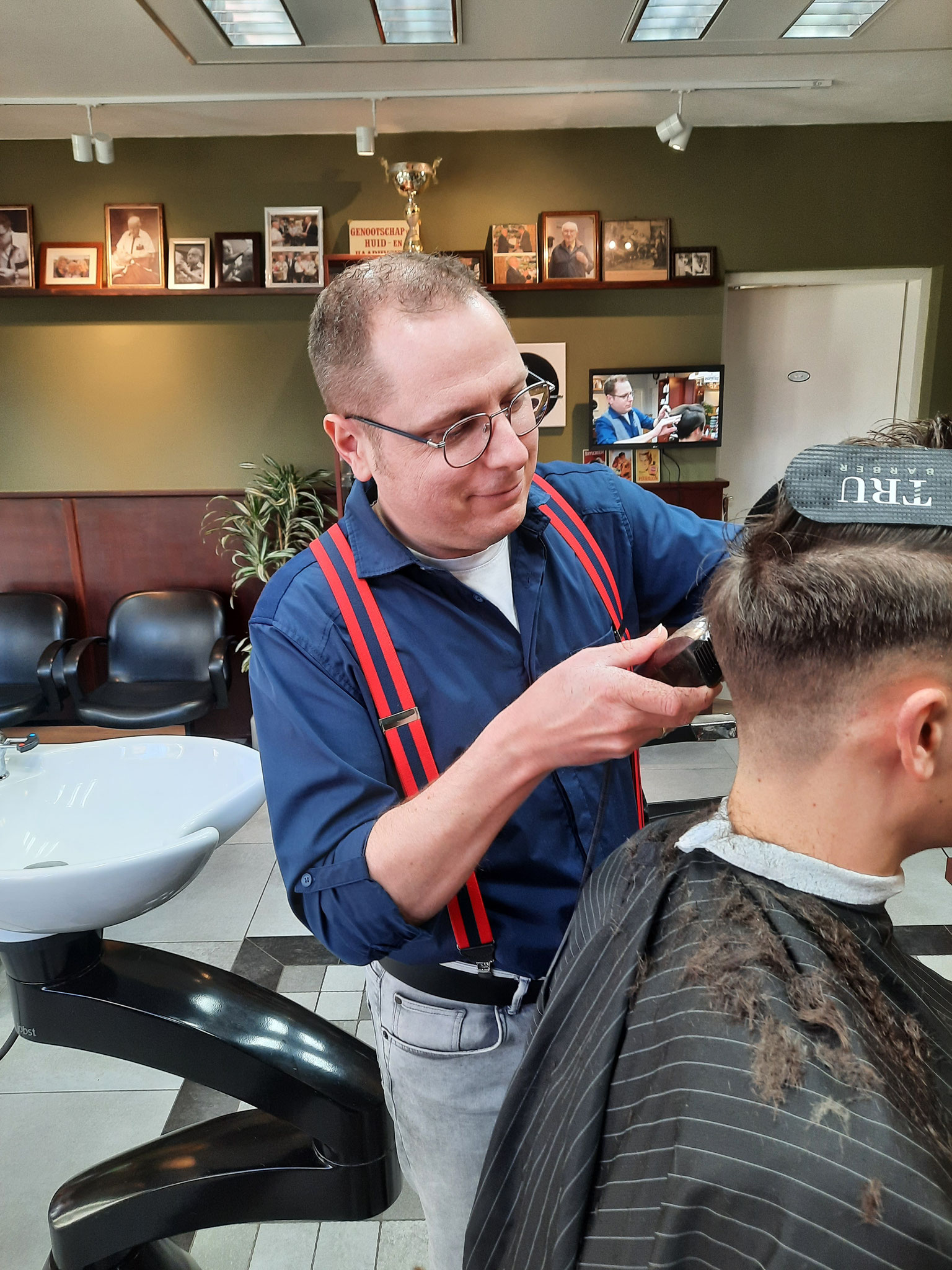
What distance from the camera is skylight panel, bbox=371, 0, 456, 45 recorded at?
3.00m

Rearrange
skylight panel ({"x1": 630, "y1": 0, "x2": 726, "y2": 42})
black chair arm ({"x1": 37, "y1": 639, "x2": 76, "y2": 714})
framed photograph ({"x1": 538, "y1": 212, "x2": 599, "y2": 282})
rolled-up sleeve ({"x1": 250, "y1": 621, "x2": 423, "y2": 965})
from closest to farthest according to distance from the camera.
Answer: rolled-up sleeve ({"x1": 250, "y1": 621, "x2": 423, "y2": 965})
skylight panel ({"x1": 630, "y1": 0, "x2": 726, "y2": 42})
black chair arm ({"x1": 37, "y1": 639, "x2": 76, "y2": 714})
framed photograph ({"x1": 538, "y1": 212, "x2": 599, "y2": 282})

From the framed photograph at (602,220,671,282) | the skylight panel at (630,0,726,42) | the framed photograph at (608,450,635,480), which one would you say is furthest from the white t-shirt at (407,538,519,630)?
the framed photograph at (602,220,671,282)

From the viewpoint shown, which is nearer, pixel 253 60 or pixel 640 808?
pixel 640 808

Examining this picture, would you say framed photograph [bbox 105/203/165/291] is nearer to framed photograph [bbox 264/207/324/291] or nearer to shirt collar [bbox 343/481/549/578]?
framed photograph [bbox 264/207/324/291]

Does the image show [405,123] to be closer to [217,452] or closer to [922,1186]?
[217,452]

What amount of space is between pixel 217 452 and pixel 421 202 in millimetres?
1681

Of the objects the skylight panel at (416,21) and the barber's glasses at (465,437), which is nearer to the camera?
the barber's glasses at (465,437)

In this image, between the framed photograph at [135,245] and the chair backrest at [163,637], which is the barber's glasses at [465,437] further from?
the framed photograph at [135,245]

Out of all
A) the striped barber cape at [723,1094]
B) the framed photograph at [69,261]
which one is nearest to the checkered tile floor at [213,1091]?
the striped barber cape at [723,1094]

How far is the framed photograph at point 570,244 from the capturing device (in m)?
4.32

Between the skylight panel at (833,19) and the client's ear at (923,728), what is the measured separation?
3.33 metres

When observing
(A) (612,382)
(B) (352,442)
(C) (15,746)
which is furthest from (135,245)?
(B) (352,442)

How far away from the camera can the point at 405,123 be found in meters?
4.15

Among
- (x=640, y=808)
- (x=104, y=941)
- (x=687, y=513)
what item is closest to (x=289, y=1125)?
(x=104, y=941)
